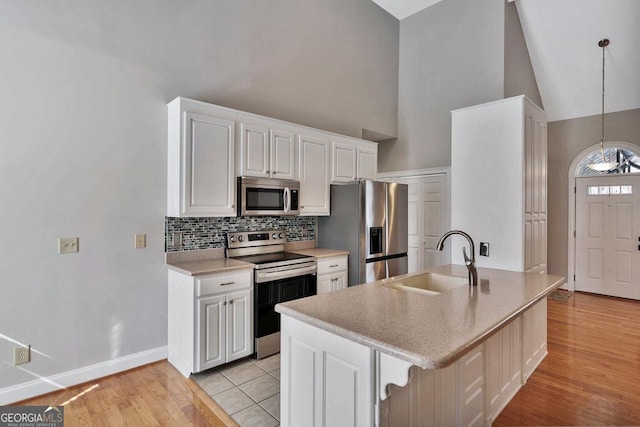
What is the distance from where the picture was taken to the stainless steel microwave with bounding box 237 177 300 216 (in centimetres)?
312

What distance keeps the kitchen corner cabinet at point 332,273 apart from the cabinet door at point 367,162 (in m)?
1.20

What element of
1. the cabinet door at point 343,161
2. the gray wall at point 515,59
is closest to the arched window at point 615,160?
the gray wall at point 515,59

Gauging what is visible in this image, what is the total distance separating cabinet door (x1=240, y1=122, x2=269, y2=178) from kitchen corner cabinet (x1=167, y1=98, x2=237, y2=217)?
0.11 meters

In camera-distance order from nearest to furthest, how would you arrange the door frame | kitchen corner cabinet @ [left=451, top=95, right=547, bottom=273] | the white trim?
kitchen corner cabinet @ [left=451, top=95, right=547, bottom=273] → the door frame → the white trim

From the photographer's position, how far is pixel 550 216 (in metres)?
5.85

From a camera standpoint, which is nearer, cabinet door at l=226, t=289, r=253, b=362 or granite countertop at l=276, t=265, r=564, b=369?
granite countertop at l=276, t=265, r=564, b=369

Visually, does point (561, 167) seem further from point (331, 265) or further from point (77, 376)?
point (77, 376)

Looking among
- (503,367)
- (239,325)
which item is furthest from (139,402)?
(503,367)

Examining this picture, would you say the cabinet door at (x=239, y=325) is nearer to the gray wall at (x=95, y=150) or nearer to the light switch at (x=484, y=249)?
the gray wall at (x=95, y=150)

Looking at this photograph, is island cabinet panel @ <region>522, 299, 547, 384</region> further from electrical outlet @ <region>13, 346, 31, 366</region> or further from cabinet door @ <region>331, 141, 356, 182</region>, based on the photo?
electrical outlet @ <region>13, 346, 31, 366</region>

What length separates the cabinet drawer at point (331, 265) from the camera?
3.52m

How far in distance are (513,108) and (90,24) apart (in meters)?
3.77

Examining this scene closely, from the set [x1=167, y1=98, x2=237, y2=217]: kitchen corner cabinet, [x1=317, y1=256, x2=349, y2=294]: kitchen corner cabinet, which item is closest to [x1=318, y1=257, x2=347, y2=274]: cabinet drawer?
[x1=317, y1=256, x2=349, y2=294]: kitchen corner cabinet

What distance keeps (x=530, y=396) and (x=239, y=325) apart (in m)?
2.30
